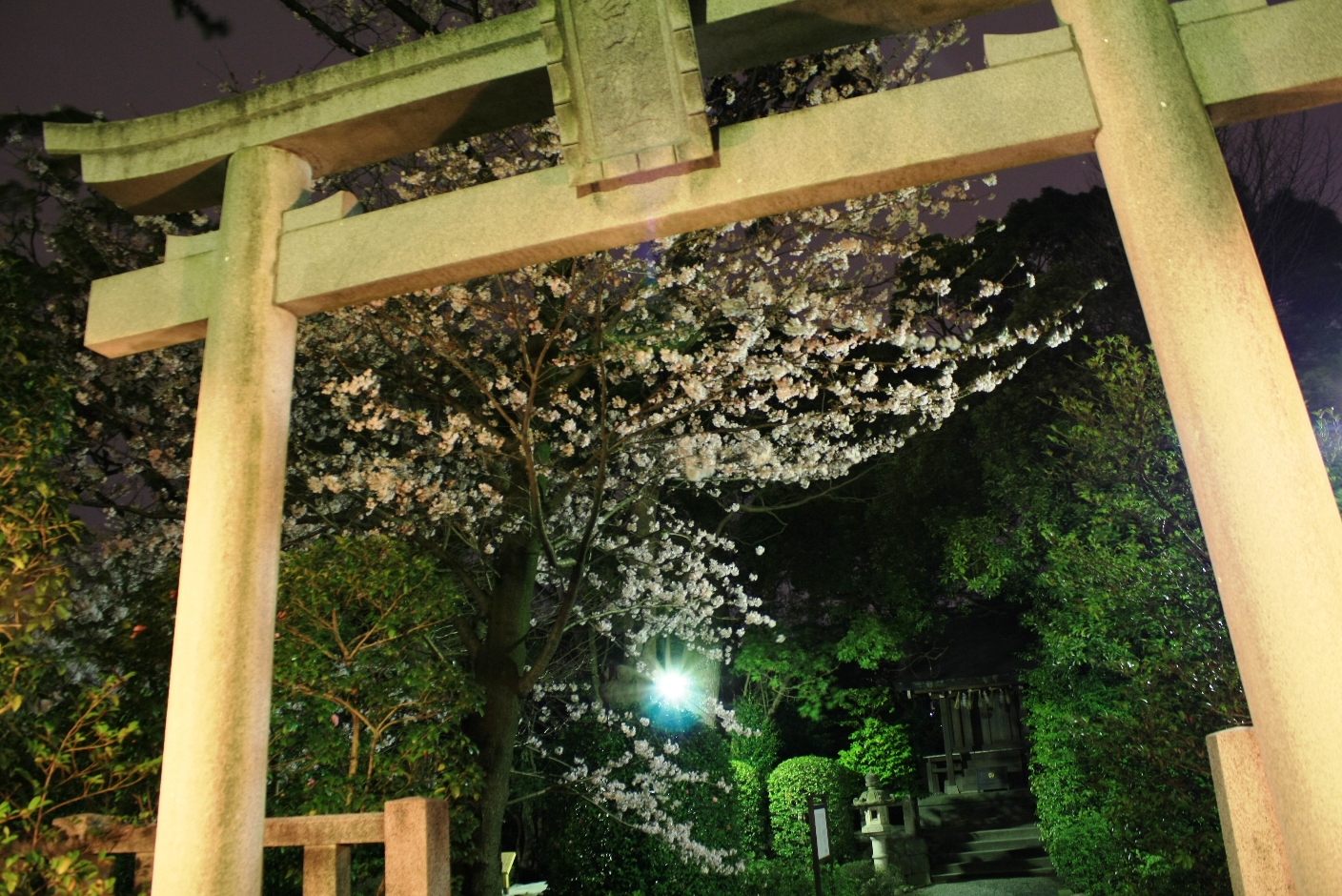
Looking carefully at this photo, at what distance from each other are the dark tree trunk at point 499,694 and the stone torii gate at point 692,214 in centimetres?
389

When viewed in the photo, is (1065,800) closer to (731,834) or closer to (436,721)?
(731,834)

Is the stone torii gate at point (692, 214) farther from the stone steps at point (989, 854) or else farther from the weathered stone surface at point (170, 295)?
the stone steps at point (989, 854)

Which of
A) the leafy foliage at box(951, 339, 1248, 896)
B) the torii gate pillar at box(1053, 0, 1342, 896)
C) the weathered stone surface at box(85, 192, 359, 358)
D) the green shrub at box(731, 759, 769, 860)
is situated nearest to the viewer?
the torii gate pillar at box(1053, 0, 1342, 896)

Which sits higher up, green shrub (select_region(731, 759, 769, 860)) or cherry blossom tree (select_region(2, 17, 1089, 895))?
cherry blossom tree (select_region(2, 17, 1089, 895))

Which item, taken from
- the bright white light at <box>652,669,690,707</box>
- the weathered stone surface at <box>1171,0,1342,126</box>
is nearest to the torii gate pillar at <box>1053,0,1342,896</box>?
the weathered stone surface at <box>1171,0,1342,126</box>

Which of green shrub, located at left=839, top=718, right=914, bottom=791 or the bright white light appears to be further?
green shrub, located at left=839, top=718, right=914, bottom=791

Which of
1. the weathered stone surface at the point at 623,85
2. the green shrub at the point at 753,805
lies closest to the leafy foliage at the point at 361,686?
the weathered stone surface at the point at 623,85

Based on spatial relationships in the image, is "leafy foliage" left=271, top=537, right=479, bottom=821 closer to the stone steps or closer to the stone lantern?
the stone lantern

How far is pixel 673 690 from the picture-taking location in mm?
12789

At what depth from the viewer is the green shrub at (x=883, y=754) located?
52.2 ft

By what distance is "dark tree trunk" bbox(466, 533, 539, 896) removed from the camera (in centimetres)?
732

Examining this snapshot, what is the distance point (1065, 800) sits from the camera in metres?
11.1

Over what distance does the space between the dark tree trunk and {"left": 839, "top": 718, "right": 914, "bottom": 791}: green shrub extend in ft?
31.9

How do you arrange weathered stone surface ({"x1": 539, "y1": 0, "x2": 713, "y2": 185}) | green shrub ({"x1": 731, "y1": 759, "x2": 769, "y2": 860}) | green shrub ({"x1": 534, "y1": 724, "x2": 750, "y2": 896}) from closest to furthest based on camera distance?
weathered stone surface ({"x1": 539, "y1": 0, "x2": 713, "y2": 185})
green shrub ({"x1": 534, "y1": 724, "x2": 750, "y2": 896})
green shrub ({"x1": 731, "y1": 759, "x2": 769, "y2": 860})
